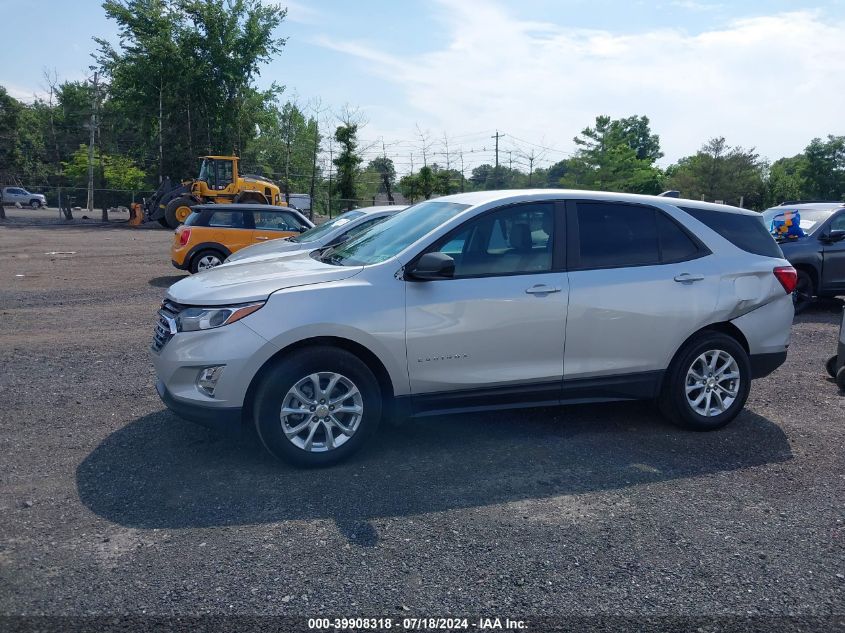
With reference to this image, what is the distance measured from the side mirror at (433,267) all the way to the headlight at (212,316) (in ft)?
3.48

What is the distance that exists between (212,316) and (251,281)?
42cm

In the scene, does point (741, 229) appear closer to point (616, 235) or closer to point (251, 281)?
point (616, 235)

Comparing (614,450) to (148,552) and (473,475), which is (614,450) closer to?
(473,475)

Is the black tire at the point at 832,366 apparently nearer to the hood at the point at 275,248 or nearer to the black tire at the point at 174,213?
the hood at the point at 275,248

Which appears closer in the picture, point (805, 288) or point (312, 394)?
point (312, 394)

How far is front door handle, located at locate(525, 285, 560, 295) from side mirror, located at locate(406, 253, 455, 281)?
0.63m

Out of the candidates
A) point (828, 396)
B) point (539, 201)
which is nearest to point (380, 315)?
point (539, 201)

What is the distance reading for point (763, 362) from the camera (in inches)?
245

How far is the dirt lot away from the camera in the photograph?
11.8 feet

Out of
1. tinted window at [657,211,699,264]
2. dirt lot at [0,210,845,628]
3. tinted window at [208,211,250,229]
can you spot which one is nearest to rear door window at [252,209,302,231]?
tinted window at [208,211,250,229]

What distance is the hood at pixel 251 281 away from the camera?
504 centimetres

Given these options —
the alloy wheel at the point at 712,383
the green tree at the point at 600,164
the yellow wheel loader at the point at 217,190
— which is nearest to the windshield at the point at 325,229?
the alloy wheel at the point at 712,383

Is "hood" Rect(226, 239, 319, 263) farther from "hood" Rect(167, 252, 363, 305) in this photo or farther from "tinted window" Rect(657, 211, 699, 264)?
"tinted window" Rect(657, 211, 699, 264)

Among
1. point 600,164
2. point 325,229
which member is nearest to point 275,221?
point 325,229
